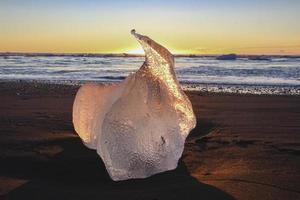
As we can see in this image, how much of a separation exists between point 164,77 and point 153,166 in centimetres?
83

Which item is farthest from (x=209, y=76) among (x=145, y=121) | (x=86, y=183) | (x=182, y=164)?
(x=86, y=183)

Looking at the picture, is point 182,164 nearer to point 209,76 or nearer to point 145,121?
point 145,121

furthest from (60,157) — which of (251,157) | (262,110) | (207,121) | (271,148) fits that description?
(262,110)

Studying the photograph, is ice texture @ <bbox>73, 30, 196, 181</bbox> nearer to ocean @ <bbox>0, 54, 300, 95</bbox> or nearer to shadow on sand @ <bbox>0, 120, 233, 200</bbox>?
shadow on sand @ <bbox>0, 120, 233, 200</bbox>

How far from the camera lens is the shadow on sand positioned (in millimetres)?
3521

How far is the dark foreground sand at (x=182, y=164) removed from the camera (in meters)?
3.59

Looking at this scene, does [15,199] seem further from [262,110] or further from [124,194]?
[262,110]

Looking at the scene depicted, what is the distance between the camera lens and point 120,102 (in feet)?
12.6

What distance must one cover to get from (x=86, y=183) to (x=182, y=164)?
3.22 feet

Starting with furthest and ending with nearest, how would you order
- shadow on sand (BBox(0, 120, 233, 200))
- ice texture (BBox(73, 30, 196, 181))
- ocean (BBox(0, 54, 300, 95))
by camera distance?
ocean (BBox(0, 54, 300, 95)) < ice texture (BBox(73, 30, 196, 181)) < shadow on sand (BBox(0, 120, 233, 200))

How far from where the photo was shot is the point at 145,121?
3.93 meters

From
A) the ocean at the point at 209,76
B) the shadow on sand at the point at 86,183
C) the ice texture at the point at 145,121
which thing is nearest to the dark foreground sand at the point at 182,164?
the shadow on sand at the point at 86,183

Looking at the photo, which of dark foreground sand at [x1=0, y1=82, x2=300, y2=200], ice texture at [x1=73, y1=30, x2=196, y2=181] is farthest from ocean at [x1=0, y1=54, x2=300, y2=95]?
ice texture at [x1=73, y1=30, x2=196, y2=181]

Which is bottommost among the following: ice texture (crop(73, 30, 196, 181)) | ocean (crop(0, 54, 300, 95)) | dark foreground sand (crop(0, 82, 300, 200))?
ocean (crop(0, 54, 300, 95))
